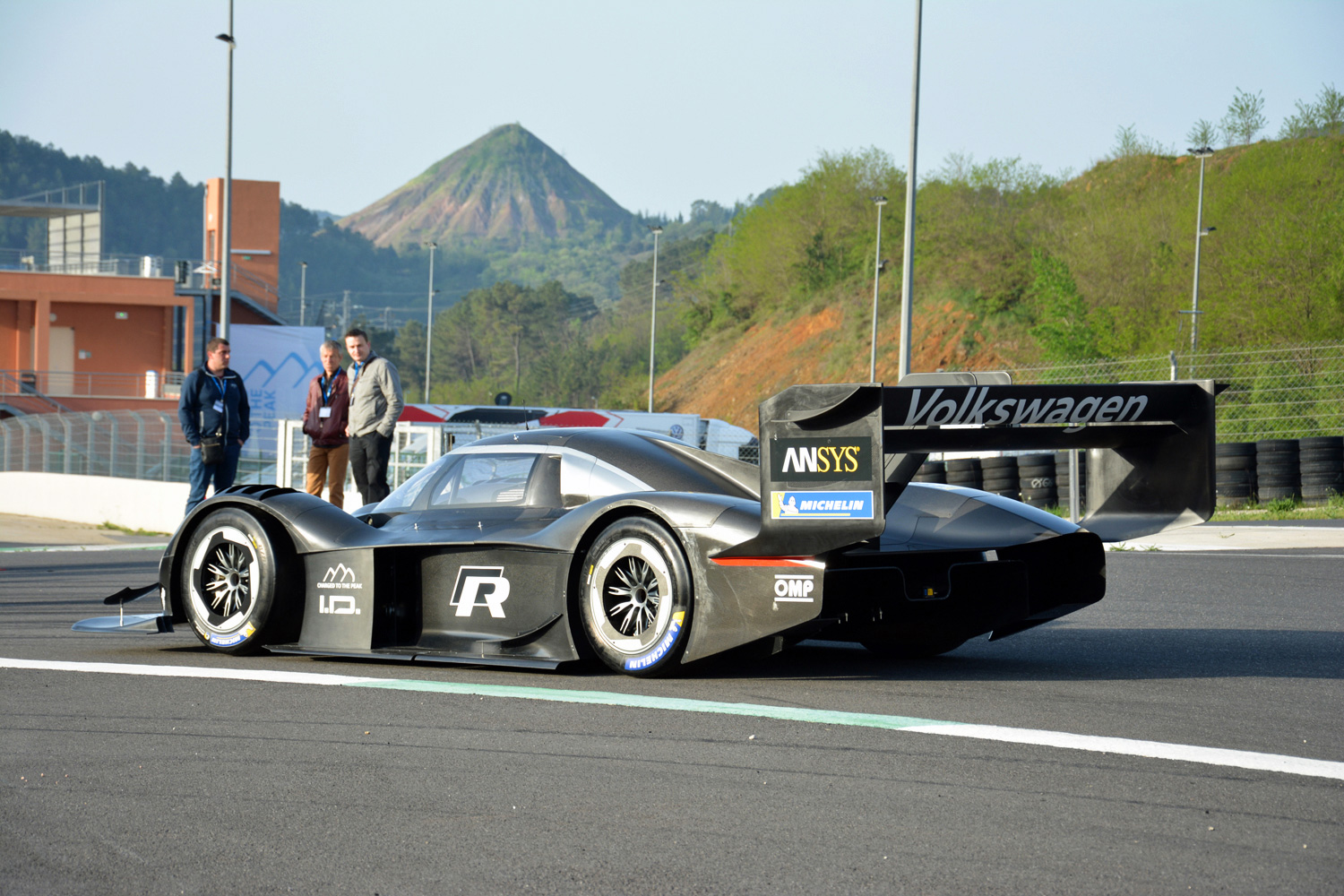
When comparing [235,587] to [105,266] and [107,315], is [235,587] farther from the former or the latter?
[107,315]

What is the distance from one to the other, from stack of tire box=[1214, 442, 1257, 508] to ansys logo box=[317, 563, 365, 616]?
14.4m

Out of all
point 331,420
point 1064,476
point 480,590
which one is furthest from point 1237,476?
point 480,590

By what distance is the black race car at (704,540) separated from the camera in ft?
16.2

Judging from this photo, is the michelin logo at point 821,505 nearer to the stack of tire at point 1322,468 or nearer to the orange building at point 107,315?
the stack of tire at point 1322,468

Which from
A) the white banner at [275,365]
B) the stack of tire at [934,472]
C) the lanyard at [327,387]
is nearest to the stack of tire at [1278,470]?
the stack of tire at [934,472]

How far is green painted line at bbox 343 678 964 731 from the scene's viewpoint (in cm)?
450

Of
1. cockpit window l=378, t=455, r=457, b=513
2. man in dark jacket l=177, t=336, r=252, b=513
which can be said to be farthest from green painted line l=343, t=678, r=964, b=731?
man in dark jacket l=177, t=336, r=252, b=513

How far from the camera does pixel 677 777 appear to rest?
378 centimetres

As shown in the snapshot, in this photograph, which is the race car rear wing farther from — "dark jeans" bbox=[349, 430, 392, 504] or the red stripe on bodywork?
"dark jeans" bbox=[349, 430, 392, 504]

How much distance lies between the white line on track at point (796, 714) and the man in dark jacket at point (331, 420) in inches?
211

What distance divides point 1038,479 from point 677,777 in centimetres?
1405

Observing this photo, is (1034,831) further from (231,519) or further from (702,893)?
(231,519)

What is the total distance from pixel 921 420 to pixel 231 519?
341 cm

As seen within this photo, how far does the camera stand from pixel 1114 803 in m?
3.43
